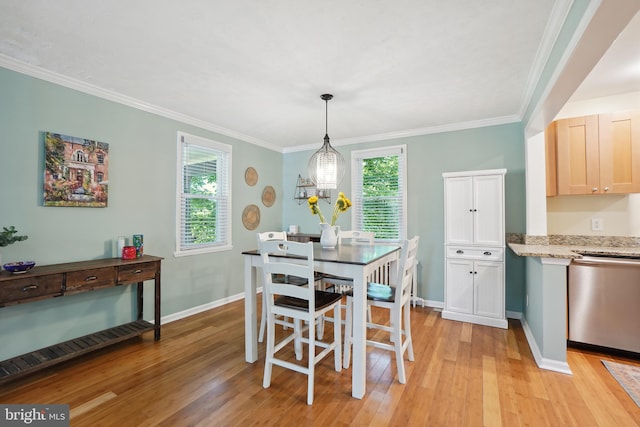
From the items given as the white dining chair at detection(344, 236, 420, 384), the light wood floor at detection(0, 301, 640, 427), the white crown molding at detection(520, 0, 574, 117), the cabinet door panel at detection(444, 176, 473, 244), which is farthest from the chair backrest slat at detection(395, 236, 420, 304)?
the white crown molding at detection(520, 0, 574, 117)

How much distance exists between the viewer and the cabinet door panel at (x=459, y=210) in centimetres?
344

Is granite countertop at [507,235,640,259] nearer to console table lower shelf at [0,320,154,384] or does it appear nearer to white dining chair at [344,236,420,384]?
white dining chair at [344,236,420,384]

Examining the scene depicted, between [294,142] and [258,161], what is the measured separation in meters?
0.68

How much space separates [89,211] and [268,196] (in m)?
2.53

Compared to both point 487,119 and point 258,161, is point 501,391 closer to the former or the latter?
point 487,119

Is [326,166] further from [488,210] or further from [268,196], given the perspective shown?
[268,196]

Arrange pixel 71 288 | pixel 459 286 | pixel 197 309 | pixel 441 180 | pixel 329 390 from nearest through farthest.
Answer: pixel 329 390
pixel 71 288
pixel 459 286
pixel 197 309
pixel 441 180

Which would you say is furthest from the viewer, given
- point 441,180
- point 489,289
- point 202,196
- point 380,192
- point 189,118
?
point 380,192

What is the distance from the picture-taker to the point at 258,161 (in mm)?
4727

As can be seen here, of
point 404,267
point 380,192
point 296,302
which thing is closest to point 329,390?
point 296,302

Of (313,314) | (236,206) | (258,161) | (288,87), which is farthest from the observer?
(258,161)

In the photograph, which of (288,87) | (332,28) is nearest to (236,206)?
(288,87)

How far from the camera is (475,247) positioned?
3.39 m

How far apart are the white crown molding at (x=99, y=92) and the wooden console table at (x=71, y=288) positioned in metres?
1.59
